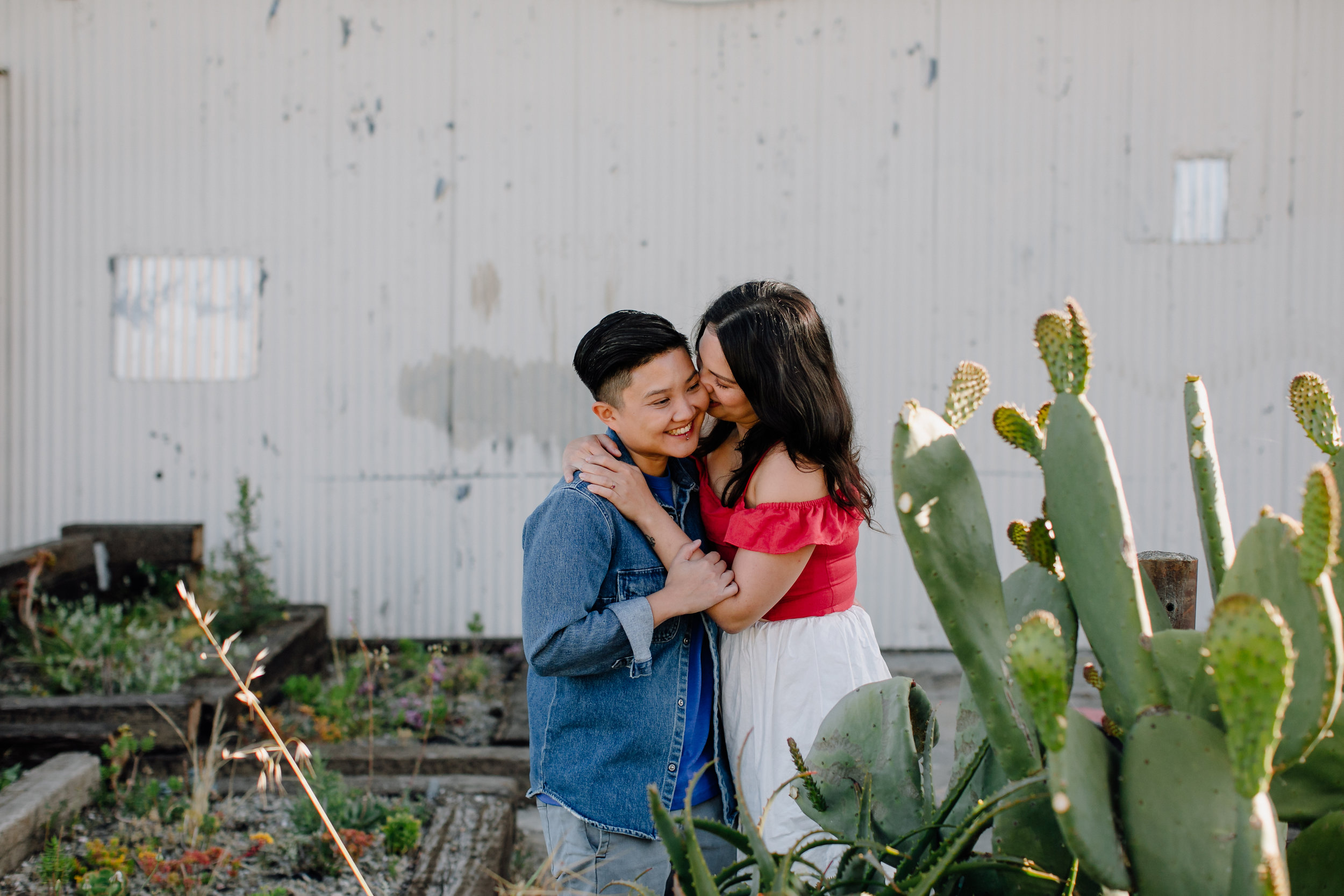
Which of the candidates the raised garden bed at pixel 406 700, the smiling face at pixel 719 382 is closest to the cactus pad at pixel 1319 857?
the smiling face at pixel 719 382

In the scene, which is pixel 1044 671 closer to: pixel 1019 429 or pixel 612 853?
pixel 1019 429

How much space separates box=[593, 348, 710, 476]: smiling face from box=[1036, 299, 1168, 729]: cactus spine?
3.50ft

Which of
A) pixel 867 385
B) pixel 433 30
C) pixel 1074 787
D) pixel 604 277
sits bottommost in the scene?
pixel 1074 787

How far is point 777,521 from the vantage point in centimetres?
196

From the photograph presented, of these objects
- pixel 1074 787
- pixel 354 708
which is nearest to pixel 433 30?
pixel 354 708

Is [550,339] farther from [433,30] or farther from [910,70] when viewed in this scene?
[910,70]

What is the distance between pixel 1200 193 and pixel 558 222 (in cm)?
391

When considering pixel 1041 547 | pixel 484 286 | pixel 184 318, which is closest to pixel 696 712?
pixel 1041 547

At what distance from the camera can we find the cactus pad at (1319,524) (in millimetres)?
781

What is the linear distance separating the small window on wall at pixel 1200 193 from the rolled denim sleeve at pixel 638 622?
201 inches

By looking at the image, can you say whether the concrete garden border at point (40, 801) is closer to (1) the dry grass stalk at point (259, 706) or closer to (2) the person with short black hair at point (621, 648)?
(1) the dry grass stalk at point (259, 706)

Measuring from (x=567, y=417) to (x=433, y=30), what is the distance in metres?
2.41

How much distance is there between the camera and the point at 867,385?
5.69m

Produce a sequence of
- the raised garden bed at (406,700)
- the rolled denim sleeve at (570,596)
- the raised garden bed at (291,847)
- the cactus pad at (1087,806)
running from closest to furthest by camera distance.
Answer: the cactus pad at (1087,806), the rolled denim sleeve at (570,596), the raised garden bed at (291,847), the raised garden bed at (406,700)
